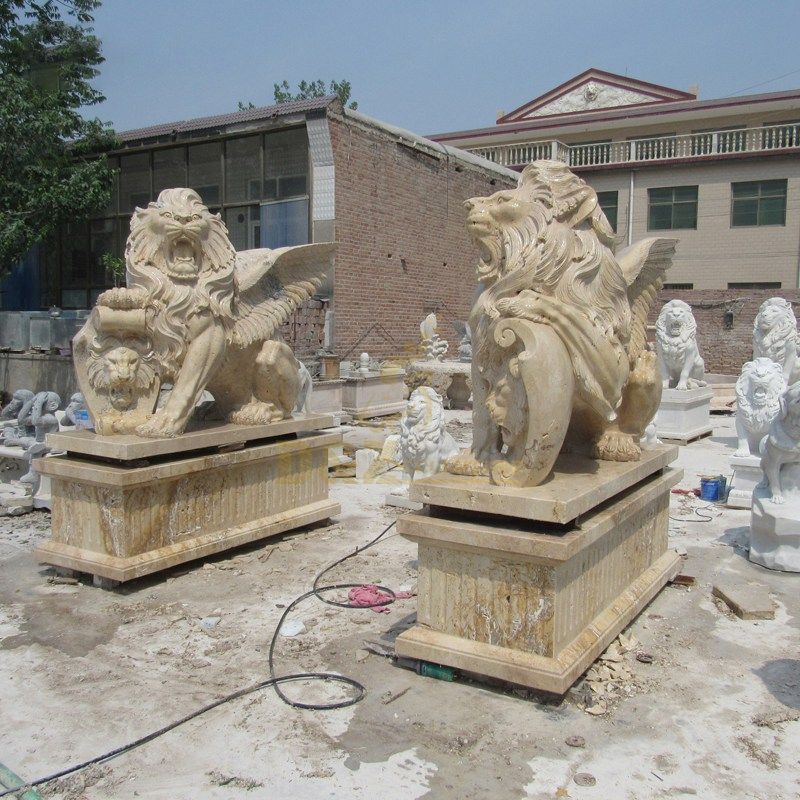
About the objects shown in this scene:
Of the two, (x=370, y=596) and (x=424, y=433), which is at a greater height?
(x=424, y=433)

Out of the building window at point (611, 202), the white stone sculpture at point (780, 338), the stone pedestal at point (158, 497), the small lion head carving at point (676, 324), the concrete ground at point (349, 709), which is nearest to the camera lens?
the concrete ground at point (349, 709)

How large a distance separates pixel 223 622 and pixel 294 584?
25.2 inches

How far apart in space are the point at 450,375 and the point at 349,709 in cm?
1048

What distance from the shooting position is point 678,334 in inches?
406

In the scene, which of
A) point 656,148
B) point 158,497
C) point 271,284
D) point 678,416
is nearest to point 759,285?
point 656,148

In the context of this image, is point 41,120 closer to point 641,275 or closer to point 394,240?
point 394,240

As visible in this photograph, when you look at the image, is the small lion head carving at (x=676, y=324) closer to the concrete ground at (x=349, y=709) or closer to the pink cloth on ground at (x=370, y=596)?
the concrete ground at (x=349, y=709)

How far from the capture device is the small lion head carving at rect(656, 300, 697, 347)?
10.2 metres

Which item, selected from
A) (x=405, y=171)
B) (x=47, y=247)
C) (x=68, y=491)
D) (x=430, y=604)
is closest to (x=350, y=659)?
(x=430, y=604)

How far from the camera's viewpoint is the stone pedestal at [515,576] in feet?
10.2

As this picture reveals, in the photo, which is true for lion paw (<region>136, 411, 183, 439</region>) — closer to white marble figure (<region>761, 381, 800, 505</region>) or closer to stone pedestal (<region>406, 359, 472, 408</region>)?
white marble figure (<region>761, 381, 800, 505</region>)

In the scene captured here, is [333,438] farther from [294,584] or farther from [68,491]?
[68,491]

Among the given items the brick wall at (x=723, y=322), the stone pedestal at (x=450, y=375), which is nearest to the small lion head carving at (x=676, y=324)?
the stone pedestal at (x=450, y=375)

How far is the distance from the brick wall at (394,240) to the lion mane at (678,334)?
5.97 meters
